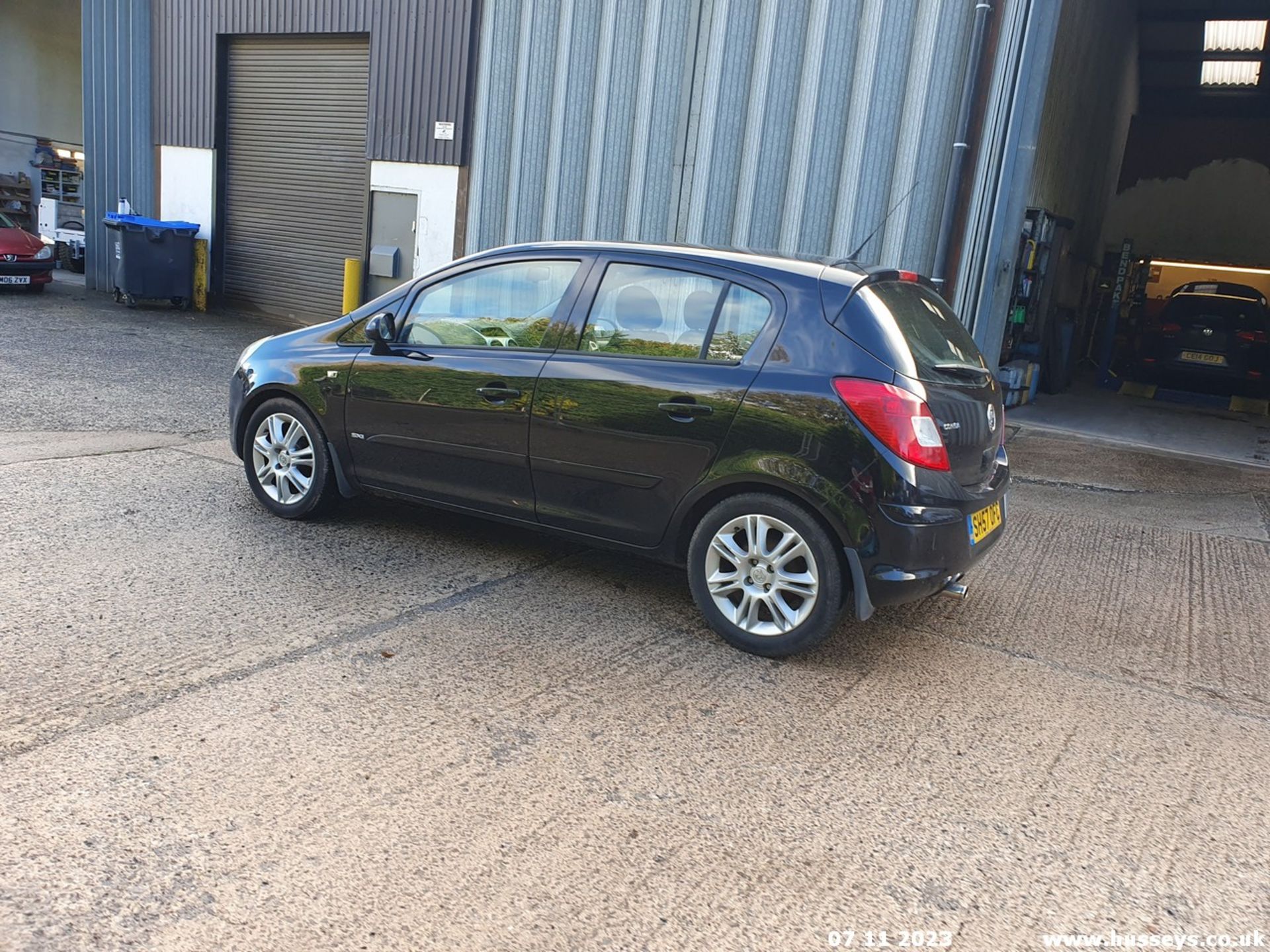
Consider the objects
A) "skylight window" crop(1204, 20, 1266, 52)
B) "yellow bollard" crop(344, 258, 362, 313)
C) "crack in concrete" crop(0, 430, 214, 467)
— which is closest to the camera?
"crack in concrete" crop(0, 430, 214, 467)

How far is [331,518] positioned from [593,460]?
1816 millimetres

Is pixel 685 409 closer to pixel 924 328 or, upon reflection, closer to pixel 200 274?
pixel 924 328

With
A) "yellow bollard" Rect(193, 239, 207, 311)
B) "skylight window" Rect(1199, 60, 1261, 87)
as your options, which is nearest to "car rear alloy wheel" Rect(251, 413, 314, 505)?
"yellow bollard" Rect(193, 239, 207, 311)

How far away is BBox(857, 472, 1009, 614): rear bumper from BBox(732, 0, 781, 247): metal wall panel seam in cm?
704

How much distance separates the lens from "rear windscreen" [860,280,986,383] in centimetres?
400

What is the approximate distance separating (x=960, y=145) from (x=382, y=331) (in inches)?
257

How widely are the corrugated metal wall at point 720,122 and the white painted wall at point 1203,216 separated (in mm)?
12210

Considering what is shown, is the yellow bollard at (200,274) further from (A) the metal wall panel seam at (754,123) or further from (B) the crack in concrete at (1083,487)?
(B) the crack in concrete at (1083,487)

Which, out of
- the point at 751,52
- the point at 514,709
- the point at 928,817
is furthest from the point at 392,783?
the point at 751,52

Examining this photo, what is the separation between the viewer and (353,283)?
13477mm

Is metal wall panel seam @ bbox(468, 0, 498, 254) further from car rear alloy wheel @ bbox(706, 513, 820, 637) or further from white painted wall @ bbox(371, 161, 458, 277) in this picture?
car rear alloy wheel @ bbox(706, 513, 820, 637)

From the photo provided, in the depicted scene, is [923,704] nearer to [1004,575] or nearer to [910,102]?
[1004,575]

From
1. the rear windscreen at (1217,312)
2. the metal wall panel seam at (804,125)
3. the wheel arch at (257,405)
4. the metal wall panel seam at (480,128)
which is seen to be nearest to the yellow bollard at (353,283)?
the metal wall panel seam at (480,128)
